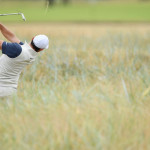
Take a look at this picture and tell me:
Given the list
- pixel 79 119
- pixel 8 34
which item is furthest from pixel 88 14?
pixel 79 119

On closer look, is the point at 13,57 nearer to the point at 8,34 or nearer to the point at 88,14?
the point at 8,34

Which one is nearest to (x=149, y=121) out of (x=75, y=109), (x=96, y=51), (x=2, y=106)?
(x=75, y=109)

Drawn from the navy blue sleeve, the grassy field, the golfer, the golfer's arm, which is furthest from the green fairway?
the grassy field

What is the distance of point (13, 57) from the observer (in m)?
3.88

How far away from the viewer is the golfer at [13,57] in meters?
3.83

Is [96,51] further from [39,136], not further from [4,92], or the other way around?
[39,136]

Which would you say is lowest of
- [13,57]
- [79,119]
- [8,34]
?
[79,119]

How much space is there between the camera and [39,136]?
9.39 feet

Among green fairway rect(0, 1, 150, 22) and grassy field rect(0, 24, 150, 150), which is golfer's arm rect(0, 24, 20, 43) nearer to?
grassy field rect(0, 24, 150, 150)

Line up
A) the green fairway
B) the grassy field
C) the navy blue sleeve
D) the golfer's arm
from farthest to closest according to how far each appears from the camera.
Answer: the green fairway, the golfer's arm, the navy blue sleeve, the grassy field

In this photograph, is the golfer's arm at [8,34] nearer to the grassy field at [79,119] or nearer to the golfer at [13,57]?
the golfer at [13,57]

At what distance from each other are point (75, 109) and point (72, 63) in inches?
120

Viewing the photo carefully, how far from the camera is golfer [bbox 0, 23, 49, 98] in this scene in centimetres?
383

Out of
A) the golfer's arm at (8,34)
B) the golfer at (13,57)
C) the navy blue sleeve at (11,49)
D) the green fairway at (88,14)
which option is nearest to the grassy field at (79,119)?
the golfer at (13,57)
